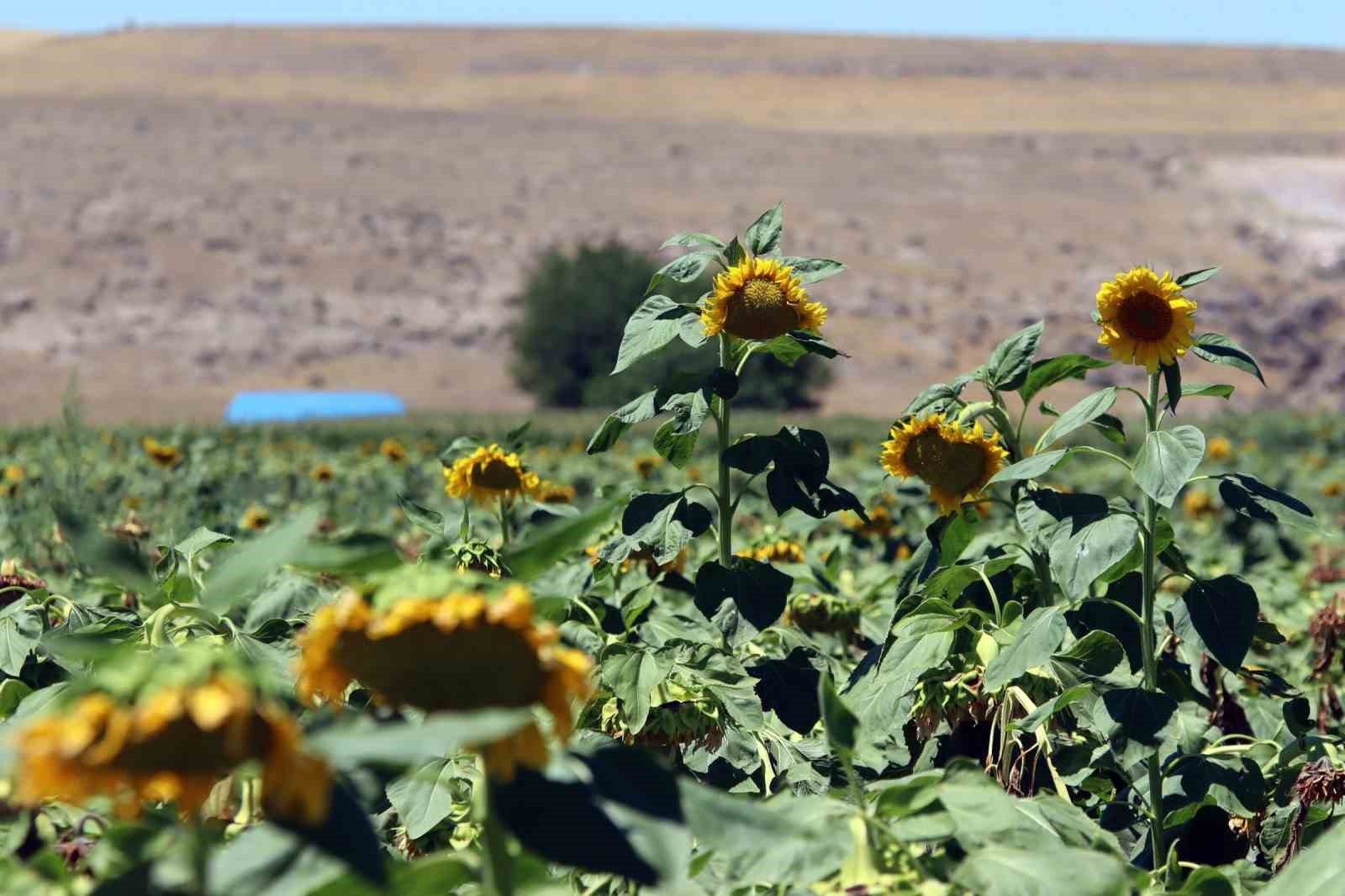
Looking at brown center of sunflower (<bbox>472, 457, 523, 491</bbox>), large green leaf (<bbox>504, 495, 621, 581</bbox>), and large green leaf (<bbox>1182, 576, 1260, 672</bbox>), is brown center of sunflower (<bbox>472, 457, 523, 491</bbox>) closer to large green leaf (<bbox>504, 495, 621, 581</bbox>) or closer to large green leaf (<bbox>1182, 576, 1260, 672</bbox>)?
large green leaf (<bbox>1182, 576, 1260, 672</bbox>)

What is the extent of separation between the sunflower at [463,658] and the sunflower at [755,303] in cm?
117

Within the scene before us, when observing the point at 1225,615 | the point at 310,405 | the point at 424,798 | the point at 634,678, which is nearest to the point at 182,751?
the point at 424,798

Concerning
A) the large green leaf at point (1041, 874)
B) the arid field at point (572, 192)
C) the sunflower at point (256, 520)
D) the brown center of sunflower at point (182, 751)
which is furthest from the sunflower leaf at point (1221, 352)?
the arid field at point (572, 192)

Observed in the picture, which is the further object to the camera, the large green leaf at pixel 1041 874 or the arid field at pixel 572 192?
the arid field at pixel 572 192

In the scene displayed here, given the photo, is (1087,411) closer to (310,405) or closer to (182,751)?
(182,751)

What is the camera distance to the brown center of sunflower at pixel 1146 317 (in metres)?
1.92

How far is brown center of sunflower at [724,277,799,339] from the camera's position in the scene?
2.05 m

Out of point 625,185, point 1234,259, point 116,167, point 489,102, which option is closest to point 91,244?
point 116,167

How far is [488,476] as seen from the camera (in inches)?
99.3

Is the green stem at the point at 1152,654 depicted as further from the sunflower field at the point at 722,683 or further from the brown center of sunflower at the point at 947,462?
the brown center of sunflower at the point at 947,462

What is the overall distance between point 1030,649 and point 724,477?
623 millimetres

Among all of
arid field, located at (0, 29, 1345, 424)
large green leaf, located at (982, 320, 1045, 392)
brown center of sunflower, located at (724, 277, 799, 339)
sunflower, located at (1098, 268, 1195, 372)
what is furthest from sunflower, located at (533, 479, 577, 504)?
arid field, located at (0, 29, 1345, 424)

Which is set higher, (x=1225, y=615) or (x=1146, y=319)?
(x=1146, y=319)

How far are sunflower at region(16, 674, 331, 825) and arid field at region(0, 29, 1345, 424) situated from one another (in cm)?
3585
